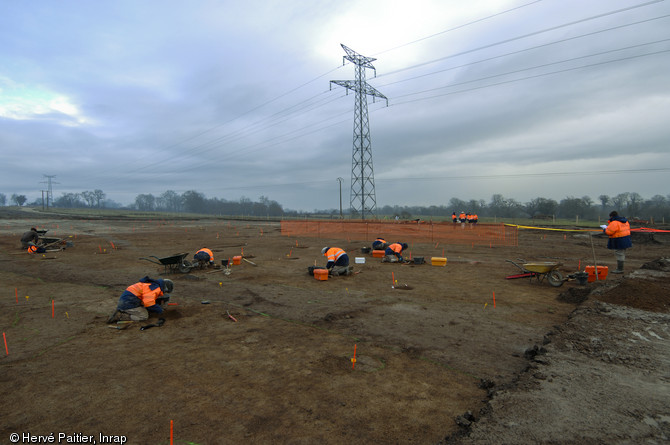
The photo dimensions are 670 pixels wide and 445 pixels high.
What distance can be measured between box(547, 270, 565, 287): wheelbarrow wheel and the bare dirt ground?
0.22 meters

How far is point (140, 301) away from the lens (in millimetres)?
7340

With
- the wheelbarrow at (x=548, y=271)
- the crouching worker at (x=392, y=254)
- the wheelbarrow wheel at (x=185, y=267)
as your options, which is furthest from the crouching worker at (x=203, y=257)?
the wheelbarrow at (x=548, y=271)

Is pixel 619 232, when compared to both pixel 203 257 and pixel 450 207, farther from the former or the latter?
pixel 450 207

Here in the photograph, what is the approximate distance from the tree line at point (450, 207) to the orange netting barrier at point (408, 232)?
12.2 m

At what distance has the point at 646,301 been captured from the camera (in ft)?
23.7

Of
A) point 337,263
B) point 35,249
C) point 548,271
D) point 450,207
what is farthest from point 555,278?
point 450,207

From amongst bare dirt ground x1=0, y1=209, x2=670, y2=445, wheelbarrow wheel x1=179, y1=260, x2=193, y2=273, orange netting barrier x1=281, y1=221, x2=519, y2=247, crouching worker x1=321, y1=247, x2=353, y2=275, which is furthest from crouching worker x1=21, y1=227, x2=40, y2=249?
orange netting barrier x1=281, y1=221, x2=519, y2=247

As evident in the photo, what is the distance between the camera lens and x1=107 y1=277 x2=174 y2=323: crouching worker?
7066 mm

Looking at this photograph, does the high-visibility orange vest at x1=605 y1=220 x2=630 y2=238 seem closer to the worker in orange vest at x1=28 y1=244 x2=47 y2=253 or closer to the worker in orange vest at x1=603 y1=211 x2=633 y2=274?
the worker in orange vest at x1=603 y1=211 x2=633 y2=274

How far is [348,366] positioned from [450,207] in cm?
9018

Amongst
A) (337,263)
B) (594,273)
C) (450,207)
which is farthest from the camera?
(450,207)

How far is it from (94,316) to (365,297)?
675cm

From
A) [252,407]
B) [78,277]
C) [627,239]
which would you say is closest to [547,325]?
[252,407]

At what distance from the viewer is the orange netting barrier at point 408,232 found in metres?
26.0
